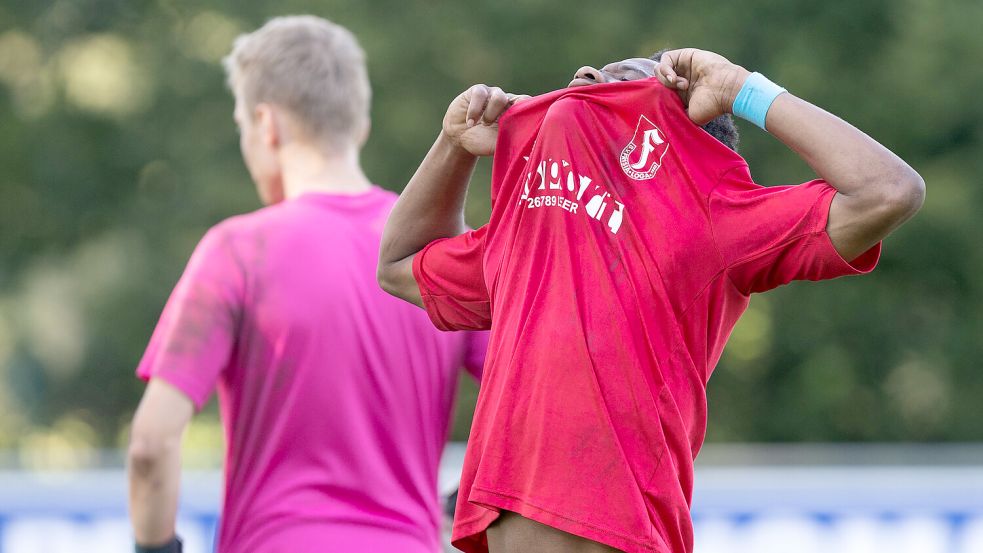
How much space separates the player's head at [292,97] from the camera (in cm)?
322

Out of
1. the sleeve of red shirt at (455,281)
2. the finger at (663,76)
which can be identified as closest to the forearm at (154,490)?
the sleeve of red shirt at (455,281)

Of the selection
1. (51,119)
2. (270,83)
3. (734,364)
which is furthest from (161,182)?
(270,83)

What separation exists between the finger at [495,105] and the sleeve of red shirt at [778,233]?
0.45 m

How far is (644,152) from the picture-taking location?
204 cm

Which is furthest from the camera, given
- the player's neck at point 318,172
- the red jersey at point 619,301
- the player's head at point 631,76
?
the player's neck at point 318,172

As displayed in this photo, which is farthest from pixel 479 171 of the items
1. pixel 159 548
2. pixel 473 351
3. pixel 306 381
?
pixel 159 548

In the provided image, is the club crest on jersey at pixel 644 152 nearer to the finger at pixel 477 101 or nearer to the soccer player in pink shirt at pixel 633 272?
the soccer player in pink shirt at pixel 633 272

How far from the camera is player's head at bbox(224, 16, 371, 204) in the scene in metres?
3.22

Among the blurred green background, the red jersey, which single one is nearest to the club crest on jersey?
the red jersey

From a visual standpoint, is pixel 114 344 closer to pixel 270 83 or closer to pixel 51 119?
pixel 51 119

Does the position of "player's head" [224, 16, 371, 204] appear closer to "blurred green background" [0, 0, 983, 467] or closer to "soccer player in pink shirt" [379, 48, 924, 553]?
"soccer player in pink shirt" [379, 48, 924, 553]

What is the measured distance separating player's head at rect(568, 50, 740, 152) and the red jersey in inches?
3.2

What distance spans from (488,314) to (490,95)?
0.42 m

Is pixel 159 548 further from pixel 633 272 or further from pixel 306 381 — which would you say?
pixel 633 272
